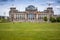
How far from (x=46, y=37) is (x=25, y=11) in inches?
25.7

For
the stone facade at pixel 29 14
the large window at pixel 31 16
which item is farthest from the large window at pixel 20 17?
the large window at pixel 31 16

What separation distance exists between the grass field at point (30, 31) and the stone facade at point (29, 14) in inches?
4.1

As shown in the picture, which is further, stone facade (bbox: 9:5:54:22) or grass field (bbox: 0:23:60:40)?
stone facade (bbox: 9:5:54:22)

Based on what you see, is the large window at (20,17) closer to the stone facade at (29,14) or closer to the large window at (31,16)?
the stone facade at (29,14)

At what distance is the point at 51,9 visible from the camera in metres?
3.48

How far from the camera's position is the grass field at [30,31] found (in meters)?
3.33

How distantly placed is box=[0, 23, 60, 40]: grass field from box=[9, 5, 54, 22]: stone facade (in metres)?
0.10

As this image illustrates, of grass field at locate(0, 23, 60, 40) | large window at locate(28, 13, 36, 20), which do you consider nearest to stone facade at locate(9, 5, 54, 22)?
large window at locate(28, 13, 36, 20)

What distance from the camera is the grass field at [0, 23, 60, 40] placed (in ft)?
10.9

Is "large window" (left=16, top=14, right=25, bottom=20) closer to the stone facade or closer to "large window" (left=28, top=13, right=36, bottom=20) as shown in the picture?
the stone facade

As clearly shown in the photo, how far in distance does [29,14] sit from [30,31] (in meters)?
0.34

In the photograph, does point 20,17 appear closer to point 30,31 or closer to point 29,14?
point 29,14

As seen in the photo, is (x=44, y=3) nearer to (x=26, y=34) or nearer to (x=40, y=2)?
(x=40, y=2)

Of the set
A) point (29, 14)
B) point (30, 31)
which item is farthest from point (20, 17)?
point (30, 31)
